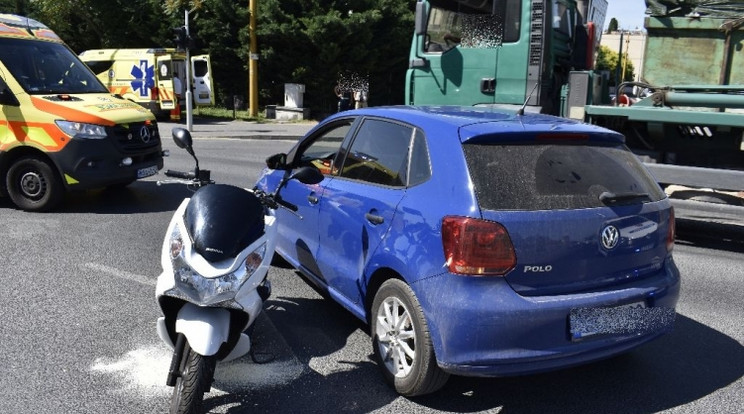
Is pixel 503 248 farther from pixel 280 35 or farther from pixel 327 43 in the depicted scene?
pixel 280 35

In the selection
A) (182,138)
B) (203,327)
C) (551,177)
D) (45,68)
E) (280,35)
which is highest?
(280,35)

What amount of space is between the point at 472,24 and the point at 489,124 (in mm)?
4845

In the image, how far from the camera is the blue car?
10.2ft

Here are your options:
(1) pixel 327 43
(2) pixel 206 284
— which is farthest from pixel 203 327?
(1) pixel 327 43

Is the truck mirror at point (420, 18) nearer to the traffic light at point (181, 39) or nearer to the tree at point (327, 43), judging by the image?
the traffic light at point (181, 39)

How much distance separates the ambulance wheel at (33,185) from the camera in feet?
25.2

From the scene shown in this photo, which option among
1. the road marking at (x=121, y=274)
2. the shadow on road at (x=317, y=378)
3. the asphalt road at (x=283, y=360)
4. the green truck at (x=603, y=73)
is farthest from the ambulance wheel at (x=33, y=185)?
the green truck at (x=603, y=73)

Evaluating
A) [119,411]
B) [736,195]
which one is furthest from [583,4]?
[119,411]

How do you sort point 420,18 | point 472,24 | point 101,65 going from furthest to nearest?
point 101,65 < point 420,18 < point 472,24

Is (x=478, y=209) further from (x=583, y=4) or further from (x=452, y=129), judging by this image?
(x=583, y=4)

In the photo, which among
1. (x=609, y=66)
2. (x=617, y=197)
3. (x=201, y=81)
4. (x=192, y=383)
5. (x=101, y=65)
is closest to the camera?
(x=192, y=383)

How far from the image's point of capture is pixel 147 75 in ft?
76.3

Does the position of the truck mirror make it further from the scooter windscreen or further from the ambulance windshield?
the scooter windscreen

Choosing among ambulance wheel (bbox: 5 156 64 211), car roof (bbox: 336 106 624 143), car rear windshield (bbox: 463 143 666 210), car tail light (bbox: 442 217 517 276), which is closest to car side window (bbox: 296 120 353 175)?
car roof (bbox: 336 106 624 143)
